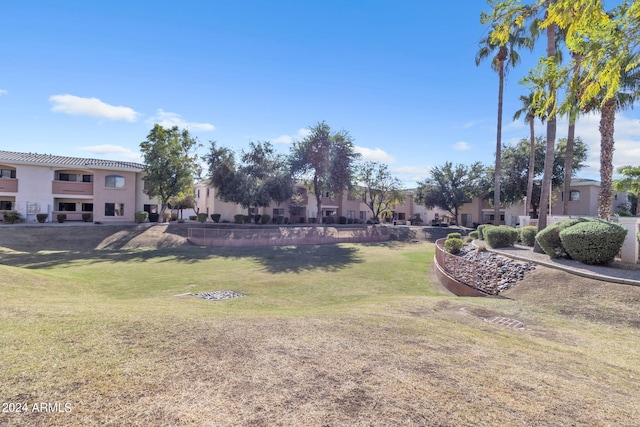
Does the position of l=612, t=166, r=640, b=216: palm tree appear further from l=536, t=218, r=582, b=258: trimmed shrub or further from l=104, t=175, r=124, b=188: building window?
l=104, t=175, r=124, b=188: building window

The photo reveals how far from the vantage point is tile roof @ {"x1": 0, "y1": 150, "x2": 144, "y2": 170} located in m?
37.2

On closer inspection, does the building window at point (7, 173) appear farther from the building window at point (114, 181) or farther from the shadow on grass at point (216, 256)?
the shadow on grass at point (216, 256)

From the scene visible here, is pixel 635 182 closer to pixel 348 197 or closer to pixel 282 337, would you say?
pixel 282 337

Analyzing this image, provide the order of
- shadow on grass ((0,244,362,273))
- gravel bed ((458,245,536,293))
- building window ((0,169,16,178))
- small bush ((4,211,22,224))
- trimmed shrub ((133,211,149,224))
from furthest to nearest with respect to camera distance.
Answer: trimmed shrub ((133,211,149,224)) → building window ((0,169,16,178)) → small bush ((4,211,22,224)) → shadow on grass ((0,244,362,273)) → gravel bed ((458,245,536,293))

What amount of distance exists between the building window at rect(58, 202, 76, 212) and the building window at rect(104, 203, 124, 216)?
4118mm

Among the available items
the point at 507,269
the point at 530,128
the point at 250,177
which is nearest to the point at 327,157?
the point at 250,177

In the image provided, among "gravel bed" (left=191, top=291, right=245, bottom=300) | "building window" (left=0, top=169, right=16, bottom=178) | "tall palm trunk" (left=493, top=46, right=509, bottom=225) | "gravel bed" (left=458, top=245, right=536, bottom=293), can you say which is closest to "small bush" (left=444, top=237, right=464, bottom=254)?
"gravel bed" (left=458, top=245, right=536, bottom=293)

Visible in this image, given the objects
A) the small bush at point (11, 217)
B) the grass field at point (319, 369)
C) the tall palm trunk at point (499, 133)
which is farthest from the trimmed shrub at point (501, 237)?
the small bush at point (11, 217)

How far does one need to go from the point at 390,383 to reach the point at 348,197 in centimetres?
5585

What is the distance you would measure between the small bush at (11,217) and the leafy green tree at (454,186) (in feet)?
164

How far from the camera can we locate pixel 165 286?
13789 millimetres

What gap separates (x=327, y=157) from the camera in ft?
148

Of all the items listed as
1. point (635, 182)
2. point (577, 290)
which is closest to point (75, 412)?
point (577, 290)

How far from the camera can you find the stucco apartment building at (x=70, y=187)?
122ft
